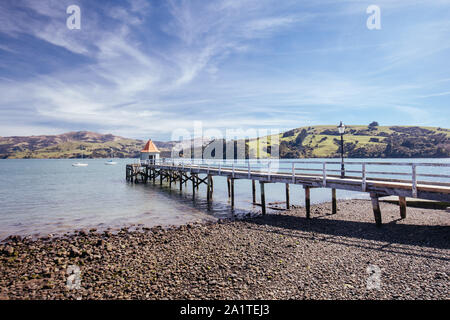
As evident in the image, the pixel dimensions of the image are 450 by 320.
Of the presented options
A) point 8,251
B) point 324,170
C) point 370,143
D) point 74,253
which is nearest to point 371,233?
point 324,170

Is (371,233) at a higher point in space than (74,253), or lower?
higher

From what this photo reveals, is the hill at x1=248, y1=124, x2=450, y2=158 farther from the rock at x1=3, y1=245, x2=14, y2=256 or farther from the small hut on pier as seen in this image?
the rock at x1=3, y1=245, x2=14, y2=256

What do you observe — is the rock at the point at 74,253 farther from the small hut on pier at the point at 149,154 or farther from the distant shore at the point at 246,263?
the small hut on pier at the point at 149,154

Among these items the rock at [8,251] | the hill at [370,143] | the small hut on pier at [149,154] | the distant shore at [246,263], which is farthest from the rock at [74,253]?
the hill at [370,143]

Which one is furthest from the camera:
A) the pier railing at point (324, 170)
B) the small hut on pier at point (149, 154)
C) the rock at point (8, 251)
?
the small hut on pier at point (149, 154)

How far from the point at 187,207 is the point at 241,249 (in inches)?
547

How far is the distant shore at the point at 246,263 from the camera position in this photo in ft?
23.1

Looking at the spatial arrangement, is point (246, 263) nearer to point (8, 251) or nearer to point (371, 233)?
point (371, 233)

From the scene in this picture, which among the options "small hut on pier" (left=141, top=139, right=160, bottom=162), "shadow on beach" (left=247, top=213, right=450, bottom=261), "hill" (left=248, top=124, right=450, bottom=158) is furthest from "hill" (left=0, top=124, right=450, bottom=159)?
"shadow on beach" (left=247, top=213, right=450, bottom=261)

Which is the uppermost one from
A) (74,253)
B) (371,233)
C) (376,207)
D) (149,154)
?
(149,154)

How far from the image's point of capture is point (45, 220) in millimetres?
19266

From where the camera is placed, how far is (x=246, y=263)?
8.87m

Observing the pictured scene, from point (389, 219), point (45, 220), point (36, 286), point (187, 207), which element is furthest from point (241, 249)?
point (45, 220)

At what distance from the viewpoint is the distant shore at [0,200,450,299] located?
7.03 meters
